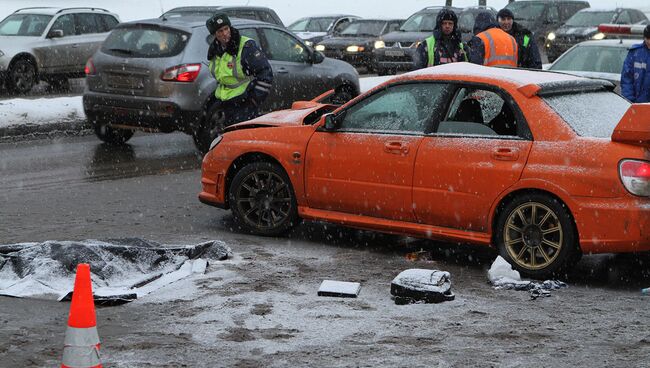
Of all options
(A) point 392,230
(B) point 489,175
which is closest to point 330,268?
(A) point 392,230

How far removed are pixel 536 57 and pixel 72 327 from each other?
900 centimetres

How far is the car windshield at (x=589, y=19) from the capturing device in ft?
114

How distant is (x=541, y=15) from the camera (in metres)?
37.6

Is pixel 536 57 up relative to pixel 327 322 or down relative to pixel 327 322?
up

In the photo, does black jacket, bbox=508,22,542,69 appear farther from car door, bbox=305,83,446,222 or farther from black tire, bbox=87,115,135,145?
black tire, bbox=87,115,135,145

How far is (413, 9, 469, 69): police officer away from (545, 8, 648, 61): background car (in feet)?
70.2

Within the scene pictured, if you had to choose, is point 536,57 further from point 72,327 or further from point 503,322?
point 72,327

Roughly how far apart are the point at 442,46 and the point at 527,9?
25.9 meters

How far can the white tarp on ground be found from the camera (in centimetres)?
763

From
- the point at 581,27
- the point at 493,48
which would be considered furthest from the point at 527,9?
the point at 493,48

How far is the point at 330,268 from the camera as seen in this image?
845 cm

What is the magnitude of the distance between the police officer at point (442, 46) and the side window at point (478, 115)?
12.8ft

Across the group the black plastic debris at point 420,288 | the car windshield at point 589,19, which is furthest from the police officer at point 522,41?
the car windshield at point 589,19

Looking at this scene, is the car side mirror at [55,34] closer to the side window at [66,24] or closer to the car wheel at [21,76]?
the side window at [66,24]
